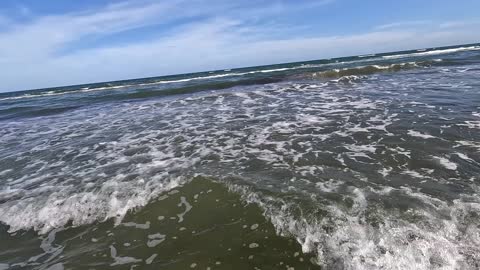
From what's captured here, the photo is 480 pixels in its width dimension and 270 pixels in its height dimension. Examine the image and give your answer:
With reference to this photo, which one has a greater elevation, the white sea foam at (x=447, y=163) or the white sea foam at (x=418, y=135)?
the white sea foam at (x=418, y=135)

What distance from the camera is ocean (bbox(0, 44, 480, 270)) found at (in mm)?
4012

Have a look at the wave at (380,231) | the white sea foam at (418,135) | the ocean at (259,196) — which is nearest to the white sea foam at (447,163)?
the ocean at (259,196)

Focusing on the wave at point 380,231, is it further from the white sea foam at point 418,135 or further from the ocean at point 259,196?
the white sea foam at point 418,135

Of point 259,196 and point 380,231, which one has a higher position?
point 259,196

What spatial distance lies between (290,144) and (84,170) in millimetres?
4813

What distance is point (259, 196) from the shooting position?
5.36 m

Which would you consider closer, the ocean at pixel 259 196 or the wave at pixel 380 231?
the wave at pixel 380 231

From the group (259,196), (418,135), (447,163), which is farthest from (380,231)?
(418,135)

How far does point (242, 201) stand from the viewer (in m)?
5.31

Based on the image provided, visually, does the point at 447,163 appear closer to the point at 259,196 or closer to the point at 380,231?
the point at 380,231

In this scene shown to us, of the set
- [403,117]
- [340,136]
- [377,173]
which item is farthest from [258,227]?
[403,117]

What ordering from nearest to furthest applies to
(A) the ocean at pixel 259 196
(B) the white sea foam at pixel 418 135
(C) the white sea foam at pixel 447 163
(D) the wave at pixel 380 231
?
(D) the wave at pixel 380 231 → (A) the ocean at pixel 259 196 → (C) the white sea foam at pixel 447 163 → (B) the white sea foam at pixel 418 135

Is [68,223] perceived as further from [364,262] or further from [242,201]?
[364,262]

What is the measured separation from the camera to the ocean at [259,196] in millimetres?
4012
